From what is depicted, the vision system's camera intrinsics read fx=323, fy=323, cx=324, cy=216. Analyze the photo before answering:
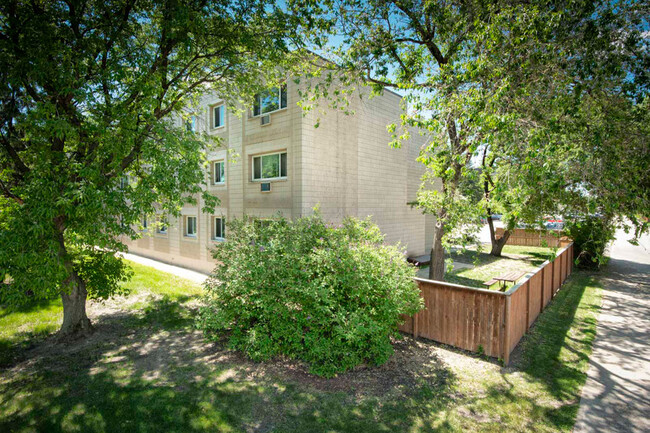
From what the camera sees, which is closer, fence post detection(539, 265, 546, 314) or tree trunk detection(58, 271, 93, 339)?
tree trunk detection(58, 271, 93, 339)

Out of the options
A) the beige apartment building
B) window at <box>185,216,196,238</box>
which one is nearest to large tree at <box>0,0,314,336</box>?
the beige apartment building

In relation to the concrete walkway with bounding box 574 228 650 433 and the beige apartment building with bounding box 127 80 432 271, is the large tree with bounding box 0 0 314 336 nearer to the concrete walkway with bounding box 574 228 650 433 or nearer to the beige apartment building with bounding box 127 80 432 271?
the beige apartment building with bounding box 127 80 432 271

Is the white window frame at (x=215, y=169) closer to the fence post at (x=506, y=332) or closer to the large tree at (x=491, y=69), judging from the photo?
the large tree at (x=491, y=69)

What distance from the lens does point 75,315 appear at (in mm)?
7664

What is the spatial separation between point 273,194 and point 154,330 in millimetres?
6428

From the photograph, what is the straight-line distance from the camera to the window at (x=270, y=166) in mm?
12695

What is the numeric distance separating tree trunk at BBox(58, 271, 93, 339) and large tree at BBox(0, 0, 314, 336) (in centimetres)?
2

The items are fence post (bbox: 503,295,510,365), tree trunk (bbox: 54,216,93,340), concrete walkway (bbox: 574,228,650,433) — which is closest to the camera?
concrete walkway (bbox: 574,228,650,433)

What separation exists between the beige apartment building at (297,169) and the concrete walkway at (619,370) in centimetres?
732

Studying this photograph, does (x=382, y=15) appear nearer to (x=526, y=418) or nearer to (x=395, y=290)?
(x=395, y=290)

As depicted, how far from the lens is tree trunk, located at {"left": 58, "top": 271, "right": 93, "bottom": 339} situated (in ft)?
24.9

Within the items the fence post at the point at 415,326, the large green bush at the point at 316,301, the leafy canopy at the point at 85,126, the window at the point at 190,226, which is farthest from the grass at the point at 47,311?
the fence post at the point at 415,326

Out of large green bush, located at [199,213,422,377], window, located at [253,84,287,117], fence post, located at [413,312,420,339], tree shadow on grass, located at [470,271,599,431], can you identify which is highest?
window, located at [253,84,287,117]

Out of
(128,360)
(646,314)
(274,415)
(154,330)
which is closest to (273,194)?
(154,330)
